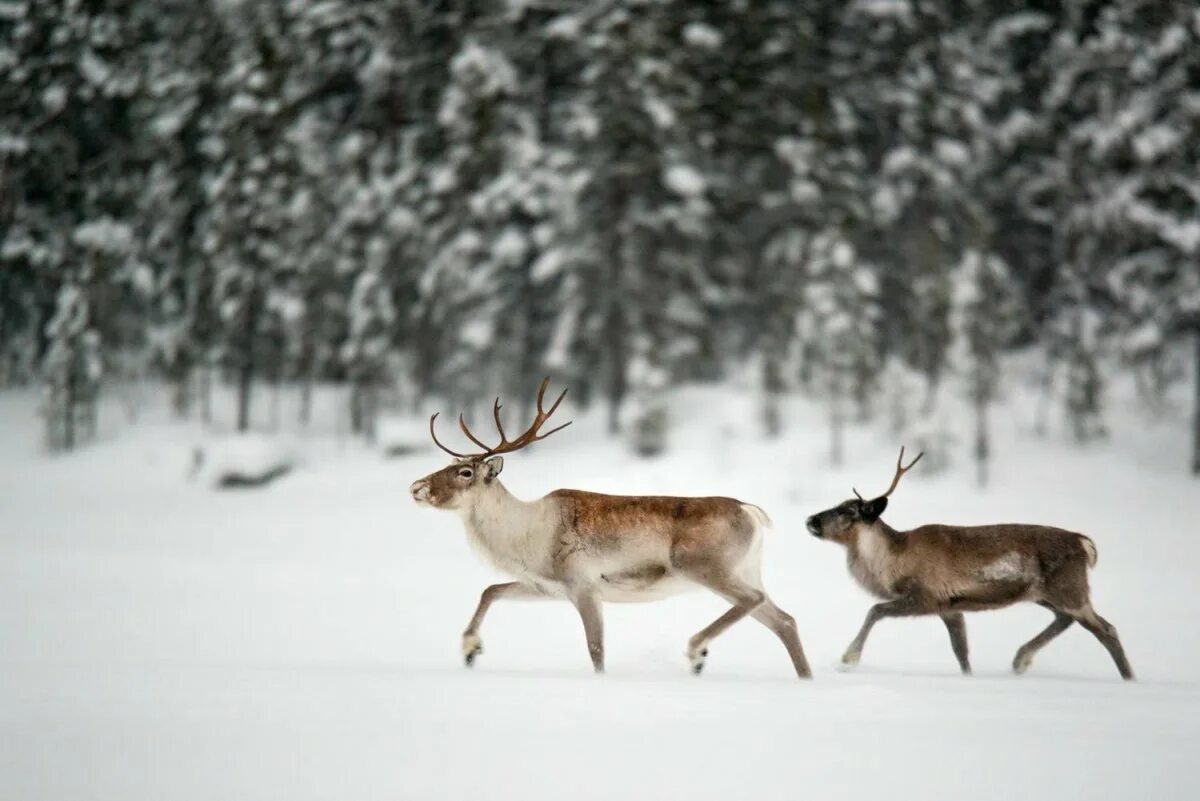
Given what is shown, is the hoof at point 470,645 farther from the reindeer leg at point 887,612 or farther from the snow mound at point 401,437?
the snow mound at point 401,437

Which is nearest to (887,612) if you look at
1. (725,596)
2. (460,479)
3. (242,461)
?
(725,596)

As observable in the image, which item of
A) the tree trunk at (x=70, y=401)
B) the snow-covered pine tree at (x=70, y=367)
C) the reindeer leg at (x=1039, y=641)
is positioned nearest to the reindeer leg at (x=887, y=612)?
the reindeer leg at (x=1039, y=641)

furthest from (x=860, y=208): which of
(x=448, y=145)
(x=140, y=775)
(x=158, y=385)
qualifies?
(x=140, y=775)

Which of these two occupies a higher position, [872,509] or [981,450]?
[872,509]

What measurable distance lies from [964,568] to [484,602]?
230 centimetres

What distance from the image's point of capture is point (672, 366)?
16984 millimetres

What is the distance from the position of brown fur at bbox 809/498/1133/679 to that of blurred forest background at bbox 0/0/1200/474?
10.4 metres

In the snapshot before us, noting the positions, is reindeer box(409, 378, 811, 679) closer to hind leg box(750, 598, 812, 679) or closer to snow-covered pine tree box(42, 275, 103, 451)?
hind leg box(750, 598, 812, 679)

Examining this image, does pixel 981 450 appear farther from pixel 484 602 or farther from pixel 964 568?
pixel 484 602

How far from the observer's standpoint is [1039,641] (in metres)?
5.49

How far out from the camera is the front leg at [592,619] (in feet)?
15.9

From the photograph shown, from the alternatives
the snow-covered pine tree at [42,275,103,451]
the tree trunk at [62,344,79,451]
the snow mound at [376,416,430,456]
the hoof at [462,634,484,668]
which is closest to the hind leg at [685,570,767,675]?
the hoof at [462,634,484,668]

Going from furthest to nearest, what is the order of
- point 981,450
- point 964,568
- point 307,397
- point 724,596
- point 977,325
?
point 307,397, point 977,325, point 981,450, point 964,568, point 724,596

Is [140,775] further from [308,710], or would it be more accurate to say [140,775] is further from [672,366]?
[672,366]
